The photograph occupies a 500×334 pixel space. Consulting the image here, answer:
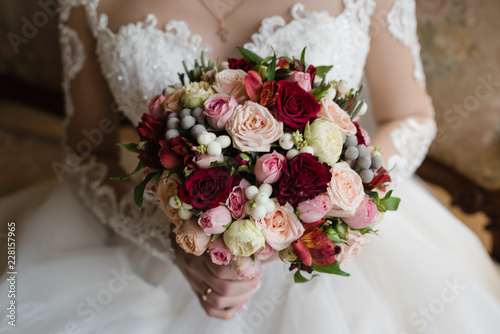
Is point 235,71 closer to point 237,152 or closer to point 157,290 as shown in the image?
point 237,152

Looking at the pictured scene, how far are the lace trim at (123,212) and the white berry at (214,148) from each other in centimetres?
56

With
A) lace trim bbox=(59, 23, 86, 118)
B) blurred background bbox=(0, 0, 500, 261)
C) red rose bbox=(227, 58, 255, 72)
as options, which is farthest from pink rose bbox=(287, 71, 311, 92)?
blurred background bbox=(0, 0, 500, 261)

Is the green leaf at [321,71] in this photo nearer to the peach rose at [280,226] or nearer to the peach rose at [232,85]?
the peach rose at [232,85]

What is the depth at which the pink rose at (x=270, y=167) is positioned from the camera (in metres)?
0.58

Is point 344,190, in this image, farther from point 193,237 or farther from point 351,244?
point 193,237

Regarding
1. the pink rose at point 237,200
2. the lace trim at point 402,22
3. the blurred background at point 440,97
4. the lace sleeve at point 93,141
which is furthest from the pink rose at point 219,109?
the blurred background at point 440,97

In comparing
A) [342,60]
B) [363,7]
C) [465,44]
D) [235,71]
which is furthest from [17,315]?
[465,44]

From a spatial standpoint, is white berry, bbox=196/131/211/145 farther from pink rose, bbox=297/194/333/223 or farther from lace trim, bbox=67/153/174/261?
lace trim, bbox=67/153/174/261

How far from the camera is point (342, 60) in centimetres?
102

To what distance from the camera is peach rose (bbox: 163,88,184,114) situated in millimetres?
688

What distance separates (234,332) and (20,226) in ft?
2.55

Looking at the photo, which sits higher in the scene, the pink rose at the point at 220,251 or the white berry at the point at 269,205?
the white berry at the point at 269,205

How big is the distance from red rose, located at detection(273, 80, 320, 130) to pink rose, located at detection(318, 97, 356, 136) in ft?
0.08

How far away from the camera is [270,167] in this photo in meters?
0.58
